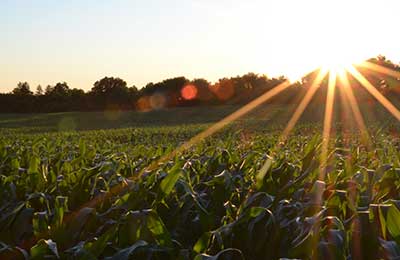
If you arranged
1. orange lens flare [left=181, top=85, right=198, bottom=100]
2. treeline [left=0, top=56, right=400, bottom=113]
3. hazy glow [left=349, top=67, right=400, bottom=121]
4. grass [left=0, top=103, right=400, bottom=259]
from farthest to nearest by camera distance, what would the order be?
orange lens flare [left=181, top=85, right=198, bottom=100] < treeline [left=0, top=56, right=400, bottom=113] < hazy glow [left=349, top=67, right=400, bottom=121] < grass [left=0, top=103, right=400, bottom=259]

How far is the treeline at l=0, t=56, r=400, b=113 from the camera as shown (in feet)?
271

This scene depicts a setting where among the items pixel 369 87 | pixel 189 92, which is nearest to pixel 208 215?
pixel 369 87

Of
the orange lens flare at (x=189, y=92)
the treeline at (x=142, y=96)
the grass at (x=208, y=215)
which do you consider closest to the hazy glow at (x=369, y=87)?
the treeline at (x=142, y=96)

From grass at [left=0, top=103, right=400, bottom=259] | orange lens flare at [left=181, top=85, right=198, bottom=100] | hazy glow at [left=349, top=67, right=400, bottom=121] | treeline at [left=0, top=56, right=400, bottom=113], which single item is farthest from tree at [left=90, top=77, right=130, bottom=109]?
grass at [left=0, top=103, right=400, bottom=259]

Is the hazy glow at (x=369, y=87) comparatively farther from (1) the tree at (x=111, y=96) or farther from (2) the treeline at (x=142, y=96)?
(1) the tree at (x=111, y=96)

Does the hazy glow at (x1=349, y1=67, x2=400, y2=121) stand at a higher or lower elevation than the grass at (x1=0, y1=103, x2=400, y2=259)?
lower

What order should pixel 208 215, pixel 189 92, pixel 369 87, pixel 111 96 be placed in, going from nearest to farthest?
pixel 208 215 < pixel 369 87 < pixel 111 96 < pixel 189 92

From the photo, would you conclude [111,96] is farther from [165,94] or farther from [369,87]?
[369,87]

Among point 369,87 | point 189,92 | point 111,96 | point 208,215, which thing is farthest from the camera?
point 189,92

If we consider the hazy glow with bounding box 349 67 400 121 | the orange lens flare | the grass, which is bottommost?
the hazy glow with bounding box 349 67 400 121

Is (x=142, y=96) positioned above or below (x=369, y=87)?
above

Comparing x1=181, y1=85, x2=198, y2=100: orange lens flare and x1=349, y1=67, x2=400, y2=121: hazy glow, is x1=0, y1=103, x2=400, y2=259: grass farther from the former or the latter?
x1=181, y1=85, x2=198, y2=100: orange lens flare

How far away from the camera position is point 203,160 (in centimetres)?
508

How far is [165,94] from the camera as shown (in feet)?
295
